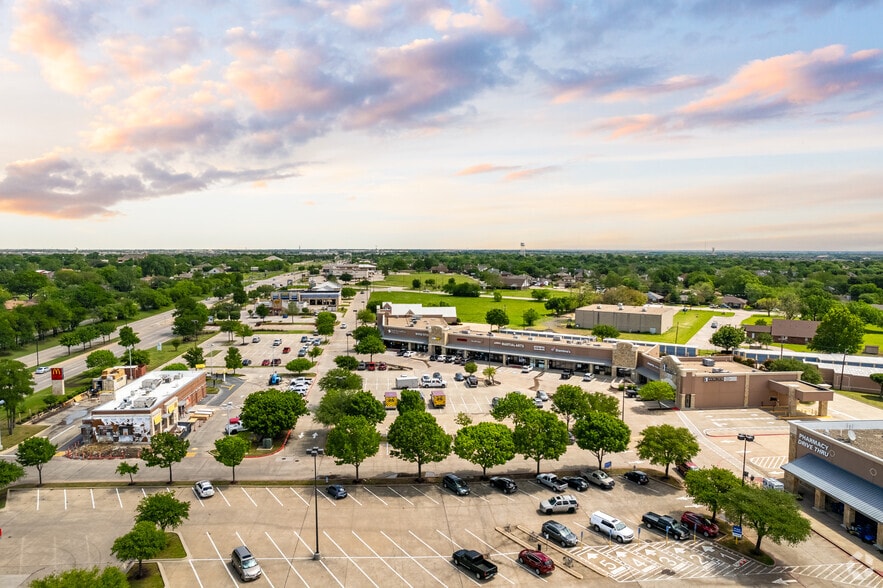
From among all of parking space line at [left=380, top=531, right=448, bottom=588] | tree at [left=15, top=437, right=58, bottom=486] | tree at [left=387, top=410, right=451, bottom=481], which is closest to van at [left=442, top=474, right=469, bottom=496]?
tree at [left=387, top=410, right=451, bottom=481]

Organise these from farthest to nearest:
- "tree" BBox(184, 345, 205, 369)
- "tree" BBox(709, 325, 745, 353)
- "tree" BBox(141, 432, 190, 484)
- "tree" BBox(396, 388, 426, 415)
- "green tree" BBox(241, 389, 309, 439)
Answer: "tree" BBox(709, 325, 745, 353), "tree" BBox(184, 345, 205, 369), "tree" BBox(396, 388, 426, 415), "green tree" BBox(241, 389, 309, 439), "tree" BBox(141, 432, 190, 484)

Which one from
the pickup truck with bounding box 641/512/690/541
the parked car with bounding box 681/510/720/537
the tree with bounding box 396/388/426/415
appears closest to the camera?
the pickup truck with bounding box 641/512/690/541

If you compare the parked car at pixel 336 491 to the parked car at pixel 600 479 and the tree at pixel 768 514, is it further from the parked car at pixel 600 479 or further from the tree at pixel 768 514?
the tree at pixel 768 514

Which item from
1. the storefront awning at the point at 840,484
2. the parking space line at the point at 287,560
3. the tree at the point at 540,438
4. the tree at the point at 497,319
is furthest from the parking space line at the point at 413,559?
the tree at the point at 497,319

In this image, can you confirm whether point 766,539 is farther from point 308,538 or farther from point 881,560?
point 308,538

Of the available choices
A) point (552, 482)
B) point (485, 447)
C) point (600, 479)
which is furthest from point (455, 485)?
point (600, 479)

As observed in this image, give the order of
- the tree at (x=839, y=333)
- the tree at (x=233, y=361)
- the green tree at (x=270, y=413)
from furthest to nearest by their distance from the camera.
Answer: the tree at (x=839, y=333), the tree at (x=233, y=361), the green tree at (x=270, y=413)

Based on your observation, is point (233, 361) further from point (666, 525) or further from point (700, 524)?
point (700, 524)

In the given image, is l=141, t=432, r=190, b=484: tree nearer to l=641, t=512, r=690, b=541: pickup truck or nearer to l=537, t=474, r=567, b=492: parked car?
l=537, t=474, r=567, b=492: parked car
